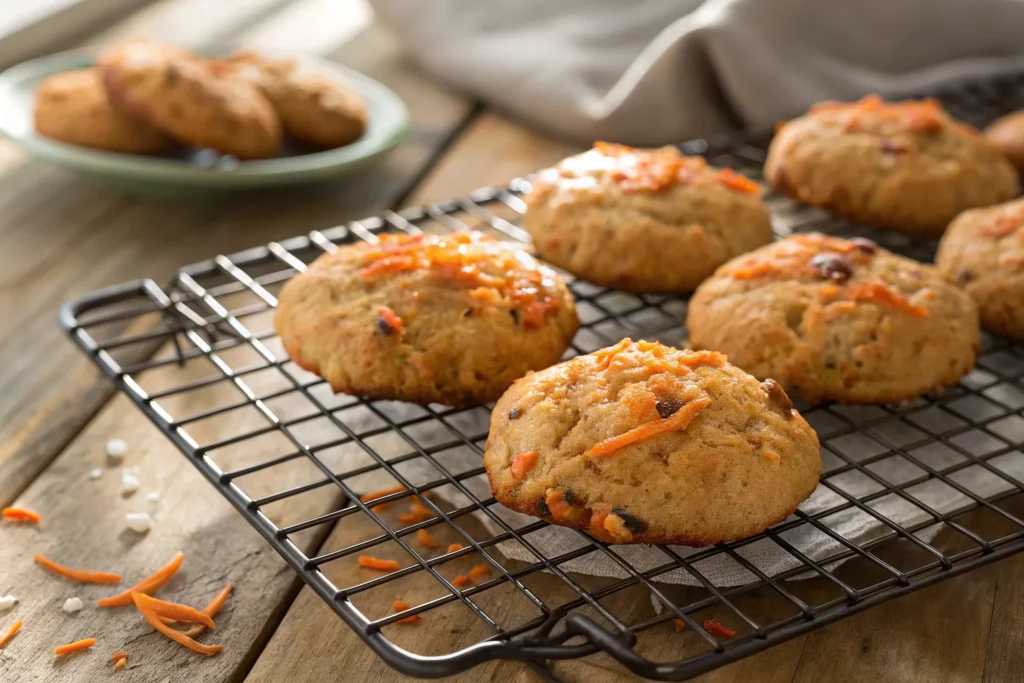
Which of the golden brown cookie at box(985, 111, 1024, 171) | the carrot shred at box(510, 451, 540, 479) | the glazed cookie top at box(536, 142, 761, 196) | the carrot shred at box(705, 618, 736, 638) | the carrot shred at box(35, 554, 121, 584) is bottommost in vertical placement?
the carrot shred at box(705, 618, 736, 638)

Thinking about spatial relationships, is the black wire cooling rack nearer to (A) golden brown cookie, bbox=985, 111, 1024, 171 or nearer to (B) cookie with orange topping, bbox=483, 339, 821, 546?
(B) cookie with orange topping, bbox=483, 339, 821, 546

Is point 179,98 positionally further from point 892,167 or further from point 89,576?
point 892,167

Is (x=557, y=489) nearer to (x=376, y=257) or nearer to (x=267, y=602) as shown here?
(x=267, y=602)

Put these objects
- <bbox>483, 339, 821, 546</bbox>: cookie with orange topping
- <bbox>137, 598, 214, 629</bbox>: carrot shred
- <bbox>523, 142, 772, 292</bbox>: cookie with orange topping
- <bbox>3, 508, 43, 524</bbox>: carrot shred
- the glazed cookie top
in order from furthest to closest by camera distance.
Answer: the glazed cookie top
<bbox>523, 142, 772, 292</bbox>: cookie with orange topping
<bbox>3, 508, 43, 524</bbox>: carrot shred
<bbox>137, 598, 214, 629</bbox>: carrot shred
<bbox>483, 339, 821, 546</bbox>: cookie with orange topping

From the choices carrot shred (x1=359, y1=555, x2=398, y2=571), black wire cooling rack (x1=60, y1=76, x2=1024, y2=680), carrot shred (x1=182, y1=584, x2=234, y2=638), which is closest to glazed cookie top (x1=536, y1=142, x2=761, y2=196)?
black wire cooling rack (x1=60, y1=76, x2=1024, y2=680)

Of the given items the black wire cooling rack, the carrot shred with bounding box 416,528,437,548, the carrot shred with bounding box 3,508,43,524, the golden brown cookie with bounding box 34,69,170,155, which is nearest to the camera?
the black wire cooling rack

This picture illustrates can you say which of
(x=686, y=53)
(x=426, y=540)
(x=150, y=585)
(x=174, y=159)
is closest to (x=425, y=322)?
(x=426, y=540)

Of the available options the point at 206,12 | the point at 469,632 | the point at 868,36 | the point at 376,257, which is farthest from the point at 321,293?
the point at 206,12
